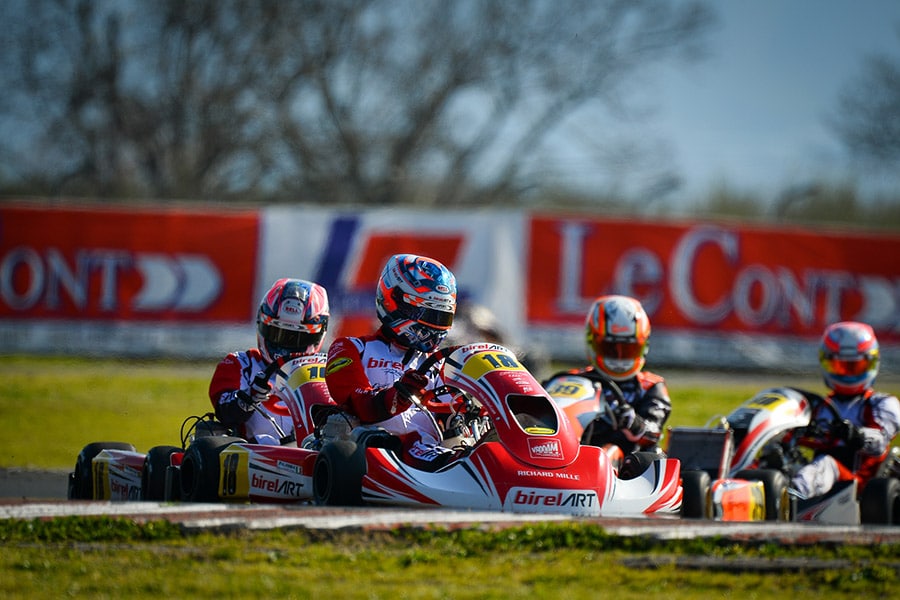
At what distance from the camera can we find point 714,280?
19.8m

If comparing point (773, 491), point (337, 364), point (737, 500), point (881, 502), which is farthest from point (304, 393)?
point (881, 502)

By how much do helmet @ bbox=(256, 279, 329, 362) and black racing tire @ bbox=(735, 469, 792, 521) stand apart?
106 inches

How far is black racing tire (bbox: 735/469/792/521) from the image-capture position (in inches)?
292

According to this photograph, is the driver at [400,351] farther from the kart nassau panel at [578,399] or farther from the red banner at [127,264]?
the red banner at [127,264]

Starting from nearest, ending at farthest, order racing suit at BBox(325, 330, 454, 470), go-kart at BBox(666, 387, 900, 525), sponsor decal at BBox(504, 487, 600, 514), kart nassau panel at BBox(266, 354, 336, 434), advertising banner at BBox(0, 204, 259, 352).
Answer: sponsor decal at BBox(504, 487, 600, 514)
racing suit at BBox(325, 330, 454, 470)
go-kart at BBox(666, 387, 900, 525)
kart nassau panel at BBox(266, 354, 336, 434)
advertising banner at BBox(0, 204, 259, 352)

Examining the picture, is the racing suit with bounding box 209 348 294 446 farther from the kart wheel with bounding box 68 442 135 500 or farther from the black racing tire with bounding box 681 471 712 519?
the black racing tire with bounding box 681 471 712 519

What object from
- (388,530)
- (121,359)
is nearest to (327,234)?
(121,359)

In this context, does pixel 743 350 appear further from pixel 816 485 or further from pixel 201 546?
pixel 201 546

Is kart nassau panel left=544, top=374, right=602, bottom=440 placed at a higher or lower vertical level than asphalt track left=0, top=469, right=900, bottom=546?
higher

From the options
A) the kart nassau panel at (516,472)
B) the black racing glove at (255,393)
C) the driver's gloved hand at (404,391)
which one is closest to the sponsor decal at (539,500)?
the kart nassau panel at (516,472)

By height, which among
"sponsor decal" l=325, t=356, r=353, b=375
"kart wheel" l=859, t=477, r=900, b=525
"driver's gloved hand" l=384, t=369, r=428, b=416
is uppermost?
"sponsor decal" l=325, t=356, r=353, b=375

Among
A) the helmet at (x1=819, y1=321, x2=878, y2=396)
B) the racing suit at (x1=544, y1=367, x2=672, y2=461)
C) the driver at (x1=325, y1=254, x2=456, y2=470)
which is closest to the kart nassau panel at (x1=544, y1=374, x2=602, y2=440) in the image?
the racing suit at (x1=544, y1=367, x2=672, y2=461)

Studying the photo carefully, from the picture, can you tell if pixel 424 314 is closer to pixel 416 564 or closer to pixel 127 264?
pixel 416 564

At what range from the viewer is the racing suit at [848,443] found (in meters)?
8.43
